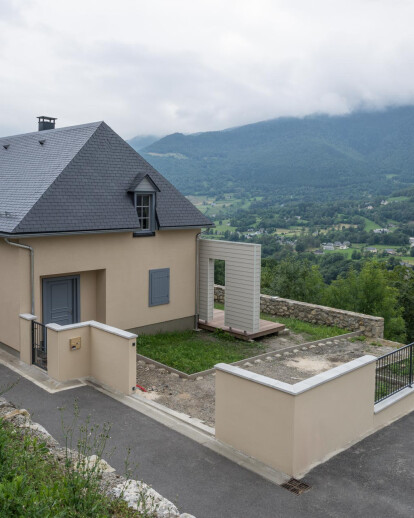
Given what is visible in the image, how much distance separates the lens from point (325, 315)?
762 inches

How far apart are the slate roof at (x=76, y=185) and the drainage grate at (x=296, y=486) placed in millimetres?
8795

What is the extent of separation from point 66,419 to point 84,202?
722cm

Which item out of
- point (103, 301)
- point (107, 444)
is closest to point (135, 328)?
point (103, 301)

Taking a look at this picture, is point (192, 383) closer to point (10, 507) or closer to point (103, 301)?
point (103, 301)

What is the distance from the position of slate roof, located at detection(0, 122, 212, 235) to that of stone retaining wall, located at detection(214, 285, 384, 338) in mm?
5628

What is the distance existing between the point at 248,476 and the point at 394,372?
4741 mm

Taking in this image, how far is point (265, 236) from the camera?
251 ft

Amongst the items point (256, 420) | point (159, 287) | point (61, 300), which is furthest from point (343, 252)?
point (256, 420)

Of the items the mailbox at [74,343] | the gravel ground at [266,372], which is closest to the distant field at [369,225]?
the gravel ground at [266,372]

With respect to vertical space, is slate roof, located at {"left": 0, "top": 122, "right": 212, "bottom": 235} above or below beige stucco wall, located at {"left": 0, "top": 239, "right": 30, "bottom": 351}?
above

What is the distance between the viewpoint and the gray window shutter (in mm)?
16156

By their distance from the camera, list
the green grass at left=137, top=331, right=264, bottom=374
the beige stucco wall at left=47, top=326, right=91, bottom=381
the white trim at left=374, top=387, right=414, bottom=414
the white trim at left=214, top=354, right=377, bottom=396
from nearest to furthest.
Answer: the white trim at left=214, top=354, right=377, bottom=396 → the white trim at left=374, top=387, right=414, bottom=414 → the beige stucco wall at left=47, top=326, right=91, bottom=381 → the green grass at left=137, top=331, right=264, bottom=374

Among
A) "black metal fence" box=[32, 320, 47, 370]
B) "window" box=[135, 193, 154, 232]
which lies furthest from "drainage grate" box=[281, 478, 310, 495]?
"window" box=[135, 193, 154, 232]

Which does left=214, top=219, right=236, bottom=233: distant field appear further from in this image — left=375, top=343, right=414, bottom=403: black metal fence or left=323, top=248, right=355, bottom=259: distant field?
left=375, top=343, right=414, bottom=403: black metal fence
